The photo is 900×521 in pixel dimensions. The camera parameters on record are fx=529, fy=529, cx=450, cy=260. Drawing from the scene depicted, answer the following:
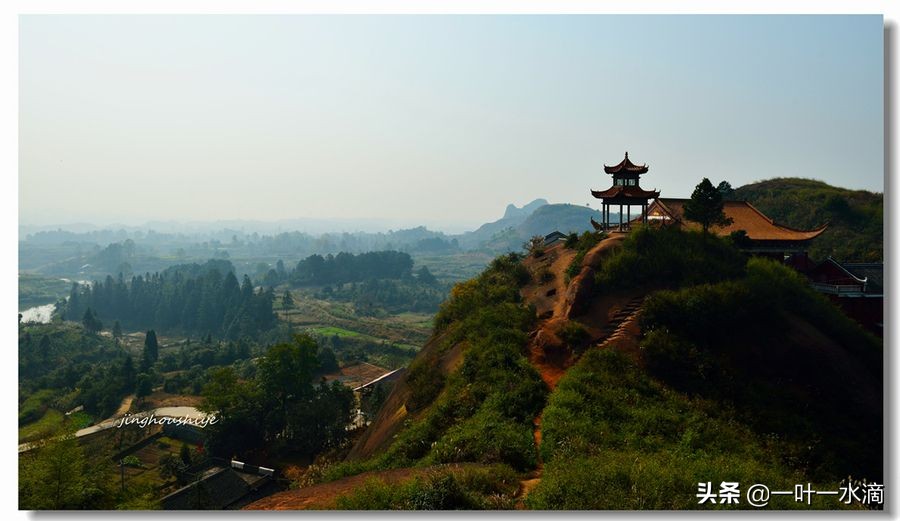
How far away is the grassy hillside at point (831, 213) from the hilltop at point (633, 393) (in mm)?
13428

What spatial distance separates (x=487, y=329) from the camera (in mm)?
12820

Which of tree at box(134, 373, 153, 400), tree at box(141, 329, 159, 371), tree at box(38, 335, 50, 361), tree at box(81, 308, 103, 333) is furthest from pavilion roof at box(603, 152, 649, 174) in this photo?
tree at box(81, 308, 103, 333)

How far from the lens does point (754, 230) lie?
14.8 metres

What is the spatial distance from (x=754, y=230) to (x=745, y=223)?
36cm

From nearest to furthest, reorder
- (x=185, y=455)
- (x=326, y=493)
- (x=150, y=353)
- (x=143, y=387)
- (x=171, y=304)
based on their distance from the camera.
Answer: (x=326, y=493) → (x=185, y=455) → (x=143, y=387) → (x=150, y=353) → (x=171, y=304)

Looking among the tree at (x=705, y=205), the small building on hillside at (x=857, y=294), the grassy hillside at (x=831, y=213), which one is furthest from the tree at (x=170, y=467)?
the grassy hillside at (x=831, y=213)

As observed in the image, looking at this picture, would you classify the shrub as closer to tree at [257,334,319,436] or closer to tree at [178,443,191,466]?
tree at [257,334,319,436]

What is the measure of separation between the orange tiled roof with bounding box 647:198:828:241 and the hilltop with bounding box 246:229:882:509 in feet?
7.50

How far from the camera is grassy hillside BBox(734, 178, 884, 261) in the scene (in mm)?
22781

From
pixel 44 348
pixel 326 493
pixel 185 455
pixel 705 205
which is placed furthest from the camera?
pixel 44 348

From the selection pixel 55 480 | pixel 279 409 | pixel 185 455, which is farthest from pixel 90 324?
pixel 55 480

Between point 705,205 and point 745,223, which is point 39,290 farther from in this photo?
point 745,223

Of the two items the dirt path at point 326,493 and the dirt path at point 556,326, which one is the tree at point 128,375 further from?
the dirt path at point 326,493

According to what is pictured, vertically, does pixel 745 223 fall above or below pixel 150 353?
above
